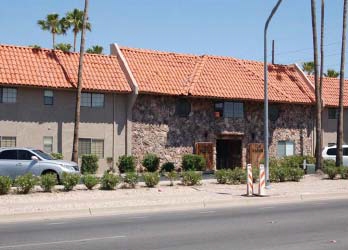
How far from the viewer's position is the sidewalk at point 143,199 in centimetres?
1688

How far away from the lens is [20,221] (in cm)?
1556

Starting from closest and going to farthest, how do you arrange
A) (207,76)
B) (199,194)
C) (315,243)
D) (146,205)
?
(315,243) → (146,205) → (199,194) → (207,76)

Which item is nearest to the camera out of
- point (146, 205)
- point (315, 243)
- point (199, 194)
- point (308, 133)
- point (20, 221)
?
point (315, 243)

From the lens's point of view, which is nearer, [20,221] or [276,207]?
[20,221]

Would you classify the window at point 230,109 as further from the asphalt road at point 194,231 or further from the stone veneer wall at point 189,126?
the asphalt road at point 194,231

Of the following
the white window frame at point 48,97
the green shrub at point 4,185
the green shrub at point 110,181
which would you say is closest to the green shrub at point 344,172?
the green shrub at point 110,181

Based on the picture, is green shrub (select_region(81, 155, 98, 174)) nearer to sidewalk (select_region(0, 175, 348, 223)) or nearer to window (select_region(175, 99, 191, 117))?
window (select_region(175, 99, 191, 117))

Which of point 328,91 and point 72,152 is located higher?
point 328,91

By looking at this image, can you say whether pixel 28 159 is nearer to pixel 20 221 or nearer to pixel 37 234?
pixel 20 221

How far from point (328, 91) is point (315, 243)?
1381 inches

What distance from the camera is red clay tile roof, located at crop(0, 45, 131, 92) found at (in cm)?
A: 3231

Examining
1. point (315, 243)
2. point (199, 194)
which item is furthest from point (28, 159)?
point (315, 243)

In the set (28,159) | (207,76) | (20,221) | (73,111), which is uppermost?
(207,76)

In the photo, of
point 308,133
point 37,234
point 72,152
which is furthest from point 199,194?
point 308,133
